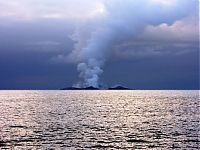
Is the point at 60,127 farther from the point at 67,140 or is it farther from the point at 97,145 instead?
the point at 97,145

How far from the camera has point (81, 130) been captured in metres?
70.7

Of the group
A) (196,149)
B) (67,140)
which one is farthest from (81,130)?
(196,149)

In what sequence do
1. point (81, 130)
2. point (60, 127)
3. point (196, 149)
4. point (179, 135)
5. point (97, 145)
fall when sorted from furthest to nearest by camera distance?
1. point (60, 127)
2. point (81, 130)
3. point (179, 135)
4. point (97, 145)
5. point (196, 149)

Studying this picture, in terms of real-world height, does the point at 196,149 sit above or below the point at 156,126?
below

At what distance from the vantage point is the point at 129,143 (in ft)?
184

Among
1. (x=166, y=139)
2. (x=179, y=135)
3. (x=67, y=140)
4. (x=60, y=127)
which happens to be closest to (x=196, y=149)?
(x=166, y=139)

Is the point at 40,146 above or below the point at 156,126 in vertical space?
below

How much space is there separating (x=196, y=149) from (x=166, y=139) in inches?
358

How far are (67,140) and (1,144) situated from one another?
9.71 meters

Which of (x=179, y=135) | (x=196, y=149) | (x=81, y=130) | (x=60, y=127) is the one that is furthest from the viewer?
(x=60, y=127)

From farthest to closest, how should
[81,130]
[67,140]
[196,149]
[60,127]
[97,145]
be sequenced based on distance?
[60,127], [81,130], [67,140], [97,145], [196,149]

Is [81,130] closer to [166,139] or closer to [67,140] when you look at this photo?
[67,140]

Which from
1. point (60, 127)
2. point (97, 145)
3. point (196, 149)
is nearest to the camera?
point (196, 149)

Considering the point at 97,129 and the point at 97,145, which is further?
the point at 97,129
